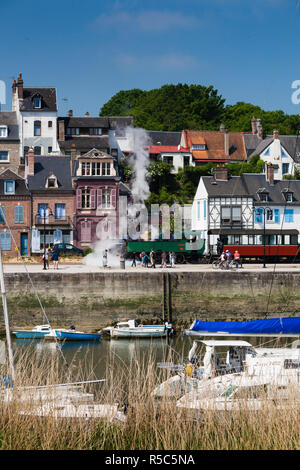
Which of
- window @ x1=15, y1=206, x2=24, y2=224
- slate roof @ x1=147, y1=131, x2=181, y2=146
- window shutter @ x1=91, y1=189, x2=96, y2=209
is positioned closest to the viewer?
window @ x1=15, y1=206, x2=24, y2=224

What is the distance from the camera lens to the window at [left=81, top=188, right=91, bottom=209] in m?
48.9

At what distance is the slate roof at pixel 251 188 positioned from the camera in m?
49.5

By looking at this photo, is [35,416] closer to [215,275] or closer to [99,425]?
[99,425]

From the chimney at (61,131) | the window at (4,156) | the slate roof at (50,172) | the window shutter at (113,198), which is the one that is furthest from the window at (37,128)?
the window shutter at (113,198)

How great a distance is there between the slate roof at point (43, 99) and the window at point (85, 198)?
58.3 ft

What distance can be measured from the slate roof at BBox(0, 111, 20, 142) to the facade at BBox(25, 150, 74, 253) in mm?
12359

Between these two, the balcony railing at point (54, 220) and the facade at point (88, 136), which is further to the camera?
the facade at point (88, 136)

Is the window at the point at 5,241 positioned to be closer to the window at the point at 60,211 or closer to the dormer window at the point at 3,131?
the window at the point at 60,211

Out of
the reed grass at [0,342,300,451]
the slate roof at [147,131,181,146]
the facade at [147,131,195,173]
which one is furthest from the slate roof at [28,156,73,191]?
the reed grass at [0,342,300,451]

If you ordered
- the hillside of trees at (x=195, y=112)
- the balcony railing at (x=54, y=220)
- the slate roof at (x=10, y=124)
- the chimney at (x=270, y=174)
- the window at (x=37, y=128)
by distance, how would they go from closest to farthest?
1. the balcony railing at (x=54, y=220)
2. the chimney at (x=270, y=174)
3. the slate roof at (x=10, y=124)
4. the window at (x=37, y=128)
5. the hillside of trees at (x=195, y=112)

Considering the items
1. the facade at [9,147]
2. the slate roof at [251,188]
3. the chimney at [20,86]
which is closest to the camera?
the slate roof at [251,188]

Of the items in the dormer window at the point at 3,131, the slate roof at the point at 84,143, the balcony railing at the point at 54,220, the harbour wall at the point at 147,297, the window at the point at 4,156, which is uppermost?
the dormer window at the point at 3,131

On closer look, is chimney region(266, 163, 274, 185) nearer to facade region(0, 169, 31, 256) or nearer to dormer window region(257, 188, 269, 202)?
dormer window region(257, 188, 269, 202)

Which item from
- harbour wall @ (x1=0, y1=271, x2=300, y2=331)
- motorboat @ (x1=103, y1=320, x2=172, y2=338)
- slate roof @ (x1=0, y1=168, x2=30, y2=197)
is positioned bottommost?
motorboat @ (x1=103, y1=320, x2=172, y2=338)
